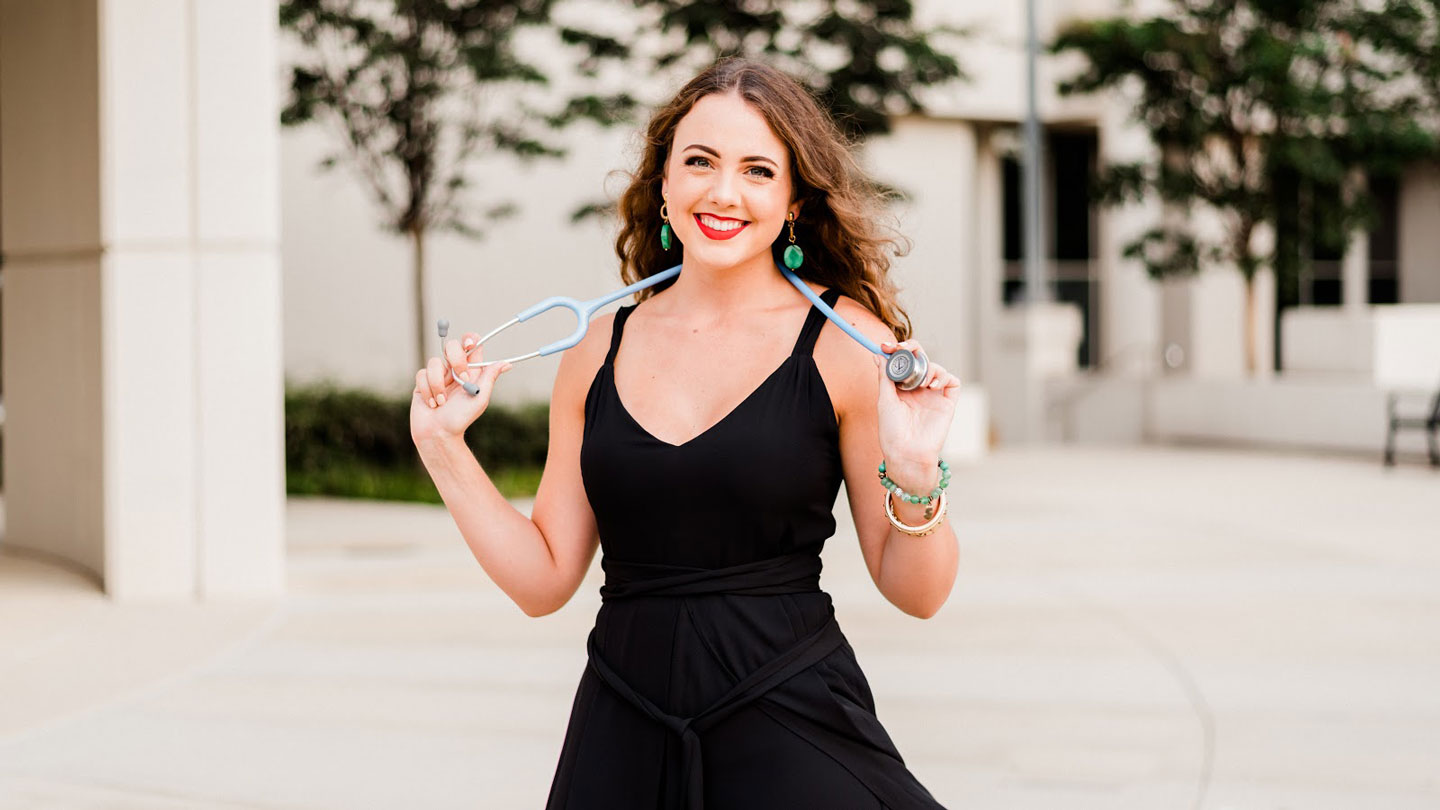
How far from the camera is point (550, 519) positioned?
250 centimetres

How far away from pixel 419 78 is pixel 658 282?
13.2m

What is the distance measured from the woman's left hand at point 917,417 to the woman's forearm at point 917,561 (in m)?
0.04

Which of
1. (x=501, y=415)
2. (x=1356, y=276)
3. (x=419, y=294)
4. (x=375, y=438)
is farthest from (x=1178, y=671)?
(x=1356, y=276)

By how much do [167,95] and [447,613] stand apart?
2.96 metres

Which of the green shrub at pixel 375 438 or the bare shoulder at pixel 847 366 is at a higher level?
the bare shoulder at pixel 847 366

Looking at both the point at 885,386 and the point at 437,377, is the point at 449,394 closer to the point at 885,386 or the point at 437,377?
the point at 437,377

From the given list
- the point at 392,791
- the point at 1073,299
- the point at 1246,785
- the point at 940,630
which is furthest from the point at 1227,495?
the point at 1073,299

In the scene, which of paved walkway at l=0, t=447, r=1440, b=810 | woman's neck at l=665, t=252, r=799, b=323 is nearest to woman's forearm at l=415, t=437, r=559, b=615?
woman's neck at l=665, t=252, r=799, b=323

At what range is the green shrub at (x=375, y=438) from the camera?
15680 millimetres

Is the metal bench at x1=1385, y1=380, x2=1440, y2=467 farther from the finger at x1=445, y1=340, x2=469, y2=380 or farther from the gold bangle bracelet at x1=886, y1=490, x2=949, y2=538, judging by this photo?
the finger at x1=445, y1=340, x2=469, y2=380

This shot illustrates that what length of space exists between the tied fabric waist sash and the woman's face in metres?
0.46

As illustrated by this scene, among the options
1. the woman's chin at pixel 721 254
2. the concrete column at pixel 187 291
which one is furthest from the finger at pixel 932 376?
the concrete column at pixel 187 291

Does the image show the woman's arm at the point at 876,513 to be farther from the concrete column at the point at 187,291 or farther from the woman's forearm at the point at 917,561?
the concrete column at the point at 187,291

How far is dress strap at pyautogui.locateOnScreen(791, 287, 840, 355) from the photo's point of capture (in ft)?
7.80
